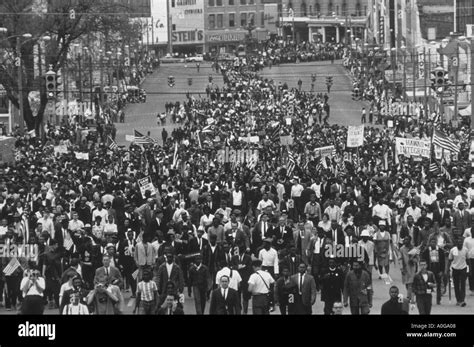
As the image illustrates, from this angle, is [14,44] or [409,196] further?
[14,44]

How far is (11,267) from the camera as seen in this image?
79.5ft

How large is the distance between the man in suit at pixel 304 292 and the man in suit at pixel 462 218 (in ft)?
21.7

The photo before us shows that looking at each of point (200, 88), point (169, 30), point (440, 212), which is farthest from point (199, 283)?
point (169, 30)

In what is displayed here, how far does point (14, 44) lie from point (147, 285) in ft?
169

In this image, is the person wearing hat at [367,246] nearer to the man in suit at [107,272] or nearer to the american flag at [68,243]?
the man in suit at [107,272]

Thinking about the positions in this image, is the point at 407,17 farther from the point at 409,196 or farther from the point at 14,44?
the point at 409,196

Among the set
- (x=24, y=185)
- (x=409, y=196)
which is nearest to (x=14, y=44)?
(x=24, y=185)

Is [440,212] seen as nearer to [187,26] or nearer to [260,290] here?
[260,290]

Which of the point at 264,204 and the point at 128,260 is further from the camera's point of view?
the point at 264,204

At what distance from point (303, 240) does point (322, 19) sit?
6421 inches

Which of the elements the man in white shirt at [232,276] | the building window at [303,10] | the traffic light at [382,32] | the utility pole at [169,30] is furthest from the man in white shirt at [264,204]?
the building window at [303,10]

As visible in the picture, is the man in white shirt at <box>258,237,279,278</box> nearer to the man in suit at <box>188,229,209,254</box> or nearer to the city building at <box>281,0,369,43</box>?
the man in suit at <box>188,229,209,254</box>

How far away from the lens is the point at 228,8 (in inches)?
7352
